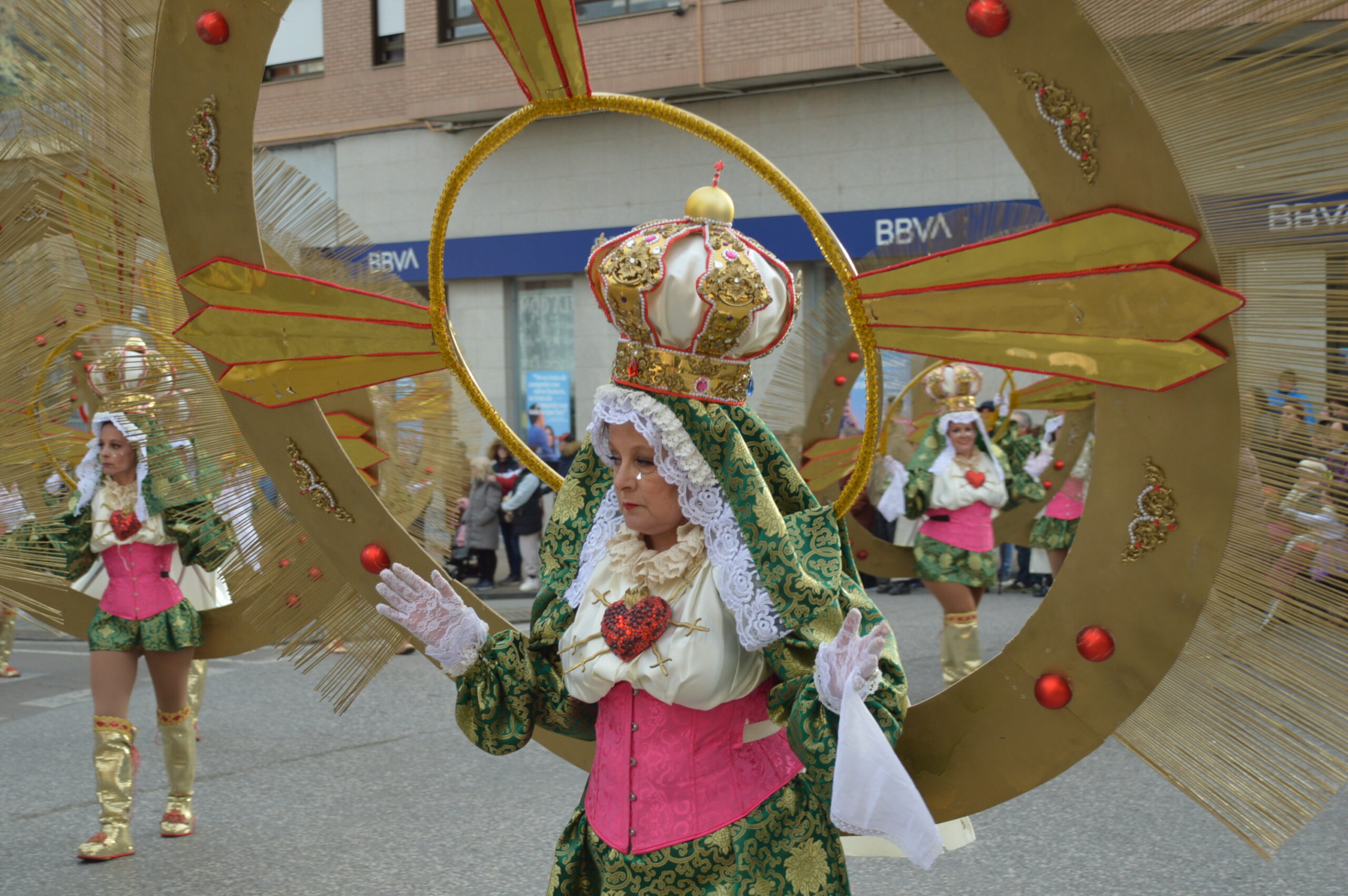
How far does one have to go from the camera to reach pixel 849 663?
1.83m

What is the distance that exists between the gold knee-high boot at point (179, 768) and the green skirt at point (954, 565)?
10.9 feet

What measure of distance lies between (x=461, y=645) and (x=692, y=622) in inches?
17.8

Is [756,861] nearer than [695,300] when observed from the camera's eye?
No

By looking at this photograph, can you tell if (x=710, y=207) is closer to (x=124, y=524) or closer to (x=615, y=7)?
(x=124, y=524)

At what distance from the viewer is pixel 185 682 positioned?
461 cm

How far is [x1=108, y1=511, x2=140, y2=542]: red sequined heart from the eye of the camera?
14.4 ft

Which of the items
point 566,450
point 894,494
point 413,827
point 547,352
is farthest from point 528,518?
point 413,827

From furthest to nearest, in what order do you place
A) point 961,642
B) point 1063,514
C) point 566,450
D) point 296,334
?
point 566,450, point 1063,514, point 961,642, point 296,334

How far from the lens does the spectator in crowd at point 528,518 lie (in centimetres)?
1033

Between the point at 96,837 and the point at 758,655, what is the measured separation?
11.0 feet

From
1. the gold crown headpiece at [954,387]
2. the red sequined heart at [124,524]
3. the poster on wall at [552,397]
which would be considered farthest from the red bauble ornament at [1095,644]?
the poster on wall at [552,397]

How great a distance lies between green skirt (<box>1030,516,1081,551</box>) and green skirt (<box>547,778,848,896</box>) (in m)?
5.12

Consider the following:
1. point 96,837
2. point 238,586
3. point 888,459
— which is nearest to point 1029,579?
point 888,459

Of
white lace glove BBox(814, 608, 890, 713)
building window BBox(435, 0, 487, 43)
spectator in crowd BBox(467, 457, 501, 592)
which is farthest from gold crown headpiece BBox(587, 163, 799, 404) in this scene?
building window BBox(435, 0, 487, 43)
